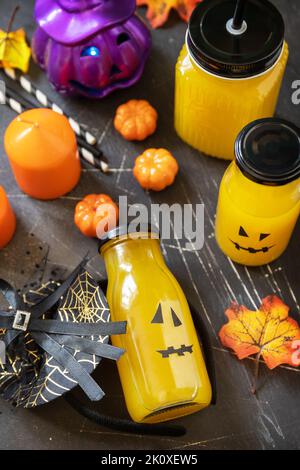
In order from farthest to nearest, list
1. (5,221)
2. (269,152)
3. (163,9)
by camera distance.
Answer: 1. (163,9)
2. (5,221)
3. (269,152)

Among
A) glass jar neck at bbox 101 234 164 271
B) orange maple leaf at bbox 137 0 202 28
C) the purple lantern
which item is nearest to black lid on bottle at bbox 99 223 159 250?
glass jar neck at bbox 101 234 164 271

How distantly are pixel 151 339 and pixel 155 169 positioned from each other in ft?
0.72

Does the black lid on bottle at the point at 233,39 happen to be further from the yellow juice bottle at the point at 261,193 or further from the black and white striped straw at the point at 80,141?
the black and white striped straw at the point at 80,141

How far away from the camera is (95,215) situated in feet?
2.93

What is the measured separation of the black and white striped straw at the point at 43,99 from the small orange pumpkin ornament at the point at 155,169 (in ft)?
0.24

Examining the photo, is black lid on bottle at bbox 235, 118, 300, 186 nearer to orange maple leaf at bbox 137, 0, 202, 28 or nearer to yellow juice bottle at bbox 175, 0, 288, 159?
yellow juice bottle at bbox 175, 0, 288, 159

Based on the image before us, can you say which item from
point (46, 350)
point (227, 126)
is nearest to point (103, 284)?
point (46, 350)

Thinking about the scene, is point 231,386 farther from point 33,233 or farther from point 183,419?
point 33,233

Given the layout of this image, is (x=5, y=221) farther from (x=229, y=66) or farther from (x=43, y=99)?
(x=229, y=66)

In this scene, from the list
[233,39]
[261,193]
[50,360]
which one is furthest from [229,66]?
[50,360]

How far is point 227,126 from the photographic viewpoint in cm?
90

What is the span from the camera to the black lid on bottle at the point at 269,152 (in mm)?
757
